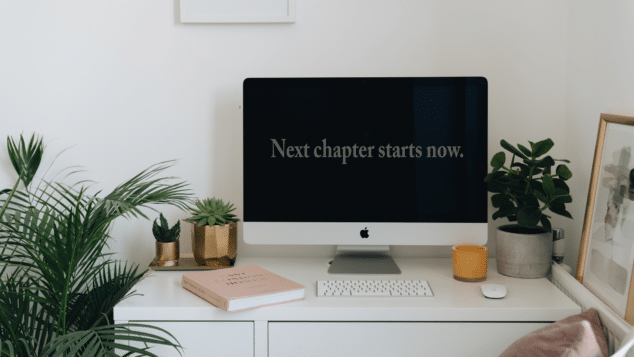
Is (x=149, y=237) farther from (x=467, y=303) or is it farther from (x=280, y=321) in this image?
(x=467, y=303)

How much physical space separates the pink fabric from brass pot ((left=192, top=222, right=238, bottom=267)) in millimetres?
837

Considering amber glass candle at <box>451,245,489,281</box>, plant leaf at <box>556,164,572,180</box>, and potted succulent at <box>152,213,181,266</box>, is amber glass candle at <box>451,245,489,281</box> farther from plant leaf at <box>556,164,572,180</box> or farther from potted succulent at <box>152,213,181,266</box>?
potted succulent at <box>152,213,181,266</box>

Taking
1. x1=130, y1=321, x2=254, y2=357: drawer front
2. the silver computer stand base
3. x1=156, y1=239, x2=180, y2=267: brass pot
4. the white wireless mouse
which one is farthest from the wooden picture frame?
x1=156, y1=239, x2=180, y2=267: brass pot

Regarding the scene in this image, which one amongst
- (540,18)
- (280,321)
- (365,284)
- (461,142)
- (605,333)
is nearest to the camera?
(605,333)

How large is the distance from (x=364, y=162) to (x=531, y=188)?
1.55ft

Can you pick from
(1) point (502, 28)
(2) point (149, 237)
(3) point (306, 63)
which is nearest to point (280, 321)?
(2) point (149, 237)

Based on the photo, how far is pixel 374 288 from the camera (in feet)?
4.86

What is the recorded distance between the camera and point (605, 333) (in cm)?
126

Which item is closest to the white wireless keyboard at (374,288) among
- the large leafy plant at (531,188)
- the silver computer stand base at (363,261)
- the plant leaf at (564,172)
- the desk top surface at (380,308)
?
the desk top surface at (380,308)

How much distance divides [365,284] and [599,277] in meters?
0.57

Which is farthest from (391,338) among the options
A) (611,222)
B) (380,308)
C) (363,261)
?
(611,222)

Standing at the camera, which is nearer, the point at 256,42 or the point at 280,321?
the point at 280,321

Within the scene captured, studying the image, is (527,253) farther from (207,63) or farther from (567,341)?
(207,63)

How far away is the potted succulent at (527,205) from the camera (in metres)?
1.56
